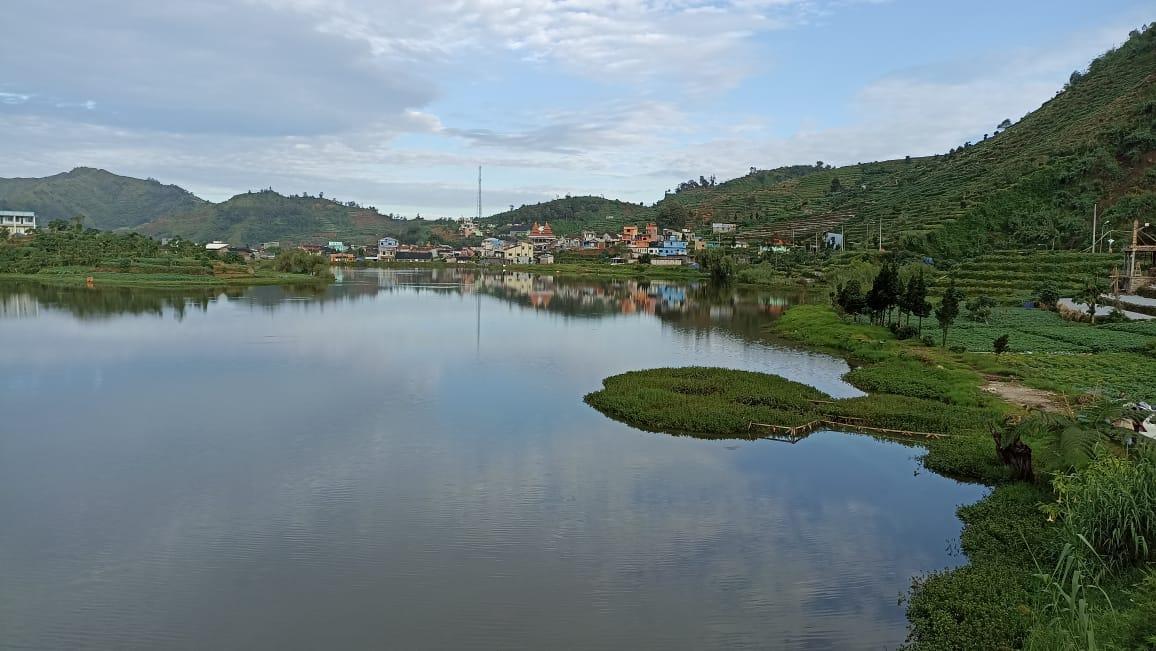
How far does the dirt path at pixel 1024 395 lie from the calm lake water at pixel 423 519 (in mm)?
4134

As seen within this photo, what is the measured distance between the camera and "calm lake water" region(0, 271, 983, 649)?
888 cm

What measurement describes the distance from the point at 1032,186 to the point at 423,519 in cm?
6314

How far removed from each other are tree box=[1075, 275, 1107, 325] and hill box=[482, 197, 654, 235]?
109 m

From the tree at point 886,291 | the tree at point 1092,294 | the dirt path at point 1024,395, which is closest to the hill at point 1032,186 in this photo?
the tree at point 1092,294

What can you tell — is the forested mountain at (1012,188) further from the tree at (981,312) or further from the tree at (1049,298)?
the tree at (981,312)

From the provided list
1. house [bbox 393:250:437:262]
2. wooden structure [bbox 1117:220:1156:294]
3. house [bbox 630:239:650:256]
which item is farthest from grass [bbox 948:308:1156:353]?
house [bbox 393:250:437:262]

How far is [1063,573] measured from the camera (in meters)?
8.73

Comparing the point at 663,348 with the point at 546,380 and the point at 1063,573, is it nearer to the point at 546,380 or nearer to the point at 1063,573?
the point at 546,380

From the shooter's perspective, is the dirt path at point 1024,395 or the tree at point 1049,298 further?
the tree at point 1049,298

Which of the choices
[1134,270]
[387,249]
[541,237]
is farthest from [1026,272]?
[387,249]

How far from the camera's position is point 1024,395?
18.7 metres

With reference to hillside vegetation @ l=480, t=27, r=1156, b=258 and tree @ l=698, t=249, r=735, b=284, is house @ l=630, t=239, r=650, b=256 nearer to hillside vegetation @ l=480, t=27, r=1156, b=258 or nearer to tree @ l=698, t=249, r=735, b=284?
hillside vegetation @ l=480, t=27, r=1156, b=258

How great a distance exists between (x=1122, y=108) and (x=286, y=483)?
76.9 metres

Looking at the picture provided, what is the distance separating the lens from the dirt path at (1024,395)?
17141mm
